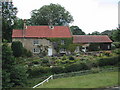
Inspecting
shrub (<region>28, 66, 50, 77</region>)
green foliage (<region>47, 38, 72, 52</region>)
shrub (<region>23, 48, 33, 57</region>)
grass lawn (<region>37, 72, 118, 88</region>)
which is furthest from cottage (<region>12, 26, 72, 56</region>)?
grass lawn (<region>37, 72, 118, 88</region>)

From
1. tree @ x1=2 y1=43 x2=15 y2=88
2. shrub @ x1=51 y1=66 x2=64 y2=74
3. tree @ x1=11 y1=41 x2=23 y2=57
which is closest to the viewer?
tree @ x1=2 y1=43 x2=15 y2=88

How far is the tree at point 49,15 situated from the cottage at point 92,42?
22.7m

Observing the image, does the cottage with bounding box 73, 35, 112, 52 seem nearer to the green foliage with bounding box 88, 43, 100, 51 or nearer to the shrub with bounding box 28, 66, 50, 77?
the green foliage with bounding box 88, 43, 100, 51

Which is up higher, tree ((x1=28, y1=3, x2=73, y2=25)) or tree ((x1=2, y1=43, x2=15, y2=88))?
tree ((x1=28, y1=3, x2=73, y2=25))

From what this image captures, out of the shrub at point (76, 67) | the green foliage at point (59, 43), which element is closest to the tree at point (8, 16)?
the green foliage at point (59, 43)

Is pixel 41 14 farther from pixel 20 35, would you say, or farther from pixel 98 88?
pixel 98 88

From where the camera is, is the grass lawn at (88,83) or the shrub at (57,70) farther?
the shrub at (57,70)

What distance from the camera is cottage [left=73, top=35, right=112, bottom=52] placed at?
4347 centimetres

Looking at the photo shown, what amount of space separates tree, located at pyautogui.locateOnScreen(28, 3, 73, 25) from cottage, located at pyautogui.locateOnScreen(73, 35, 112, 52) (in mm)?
22662

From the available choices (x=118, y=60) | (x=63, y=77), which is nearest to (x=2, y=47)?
(x=63, y=77)

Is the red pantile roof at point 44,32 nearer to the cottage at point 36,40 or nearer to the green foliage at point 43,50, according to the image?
the cottage at point 36,40

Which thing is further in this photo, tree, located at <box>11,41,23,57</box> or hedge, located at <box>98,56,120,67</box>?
tree, located at <box>11,41,23,57</box>

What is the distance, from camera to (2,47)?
18672 millimetres

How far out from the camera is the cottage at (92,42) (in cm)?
4347
